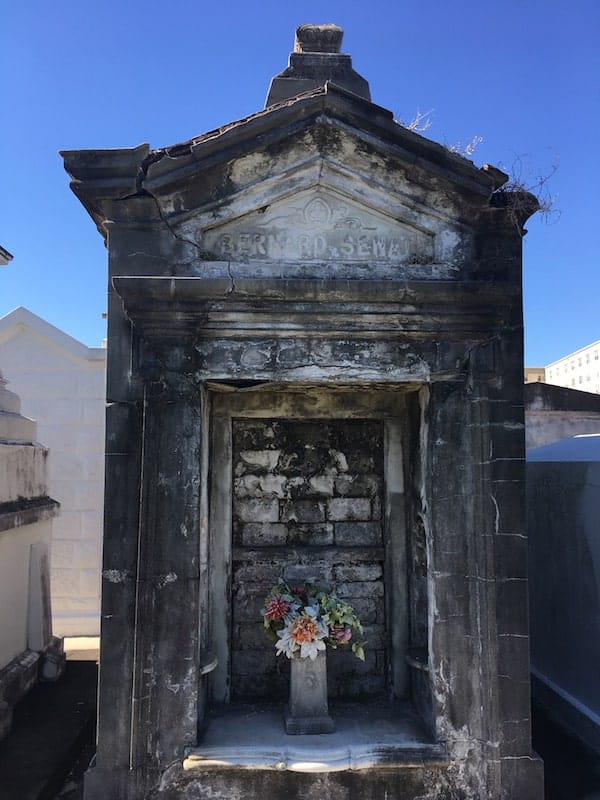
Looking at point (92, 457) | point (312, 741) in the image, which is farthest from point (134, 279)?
point (92, 457)

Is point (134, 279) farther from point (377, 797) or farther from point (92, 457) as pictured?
point (92, 457)

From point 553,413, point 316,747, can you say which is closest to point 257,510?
point 316,747

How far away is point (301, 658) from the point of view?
13.4ft

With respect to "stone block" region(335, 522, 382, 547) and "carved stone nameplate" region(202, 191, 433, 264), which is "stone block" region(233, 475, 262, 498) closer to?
"stone block" region(335, 522, 382, 547)

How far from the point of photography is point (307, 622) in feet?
13.3

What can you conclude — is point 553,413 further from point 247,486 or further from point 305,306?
point 305,306

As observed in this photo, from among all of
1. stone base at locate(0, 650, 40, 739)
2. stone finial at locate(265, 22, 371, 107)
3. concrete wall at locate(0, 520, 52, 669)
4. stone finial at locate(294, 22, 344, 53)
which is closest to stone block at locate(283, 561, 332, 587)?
stone base at locate(0, 650, 40, 739)

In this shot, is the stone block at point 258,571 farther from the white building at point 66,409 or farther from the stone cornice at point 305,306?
the white building at point 66,409

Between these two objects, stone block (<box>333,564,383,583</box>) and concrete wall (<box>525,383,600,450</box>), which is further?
concrete wall (<box>525,383,600,450</box>)

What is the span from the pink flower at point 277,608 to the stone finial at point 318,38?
4.17 meters

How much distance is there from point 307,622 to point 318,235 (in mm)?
2546

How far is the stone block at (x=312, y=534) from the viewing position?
4.79 meters

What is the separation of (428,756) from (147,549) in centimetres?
213

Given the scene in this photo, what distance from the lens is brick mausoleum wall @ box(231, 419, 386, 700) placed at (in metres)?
4.67
